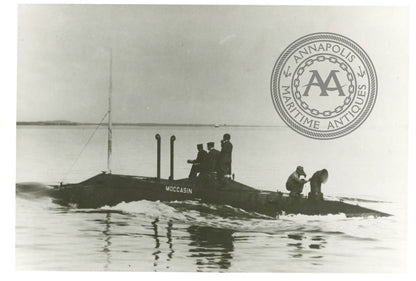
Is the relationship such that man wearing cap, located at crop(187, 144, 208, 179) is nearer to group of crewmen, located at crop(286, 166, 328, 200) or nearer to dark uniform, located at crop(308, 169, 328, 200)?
group of crewmen, located at crop(286, 166, 328, 200)

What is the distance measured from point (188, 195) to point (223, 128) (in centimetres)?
105

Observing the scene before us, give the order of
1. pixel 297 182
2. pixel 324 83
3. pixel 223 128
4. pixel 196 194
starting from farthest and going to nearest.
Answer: pixel 223 128
pixel 196 194
pixel 297 182
pixel 324 83

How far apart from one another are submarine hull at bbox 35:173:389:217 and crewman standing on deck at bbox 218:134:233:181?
0.11 meters

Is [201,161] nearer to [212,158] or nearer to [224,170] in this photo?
[212,158]

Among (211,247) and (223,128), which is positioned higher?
(223,128)

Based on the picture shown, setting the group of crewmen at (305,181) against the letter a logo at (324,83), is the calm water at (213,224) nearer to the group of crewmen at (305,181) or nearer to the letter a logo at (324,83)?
the group of crewmen at (305,181)

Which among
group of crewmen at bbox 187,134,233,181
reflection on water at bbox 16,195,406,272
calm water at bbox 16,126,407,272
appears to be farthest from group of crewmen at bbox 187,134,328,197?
reflection on water at bbox 16,195,406,272

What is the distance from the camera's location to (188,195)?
11062 mm

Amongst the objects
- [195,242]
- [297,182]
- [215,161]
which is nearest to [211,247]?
[195,242]

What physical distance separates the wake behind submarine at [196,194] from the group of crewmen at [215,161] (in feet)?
0.28

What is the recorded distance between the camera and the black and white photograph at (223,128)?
10594mm

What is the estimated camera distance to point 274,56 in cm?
1091

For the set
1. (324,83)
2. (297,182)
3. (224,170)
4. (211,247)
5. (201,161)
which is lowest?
(211,247)

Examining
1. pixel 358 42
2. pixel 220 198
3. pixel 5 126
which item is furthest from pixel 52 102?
pixel 358 42
